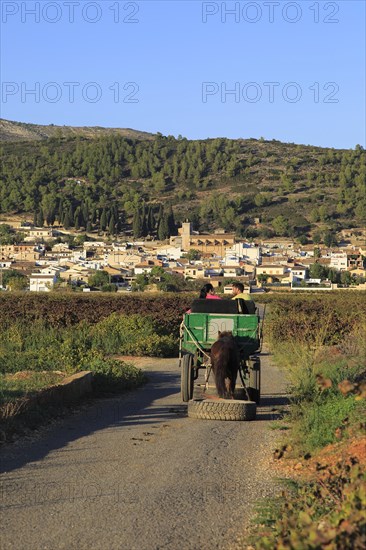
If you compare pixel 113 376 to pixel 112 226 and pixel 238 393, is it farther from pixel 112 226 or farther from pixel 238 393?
pixel 112 226

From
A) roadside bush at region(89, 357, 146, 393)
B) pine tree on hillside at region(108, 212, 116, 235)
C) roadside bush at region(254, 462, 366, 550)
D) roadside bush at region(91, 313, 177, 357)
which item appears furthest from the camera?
pine tree on hillside at region(108, 212, 116, 235)

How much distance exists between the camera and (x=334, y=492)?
21.5ft

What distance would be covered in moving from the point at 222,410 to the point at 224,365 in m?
0.59

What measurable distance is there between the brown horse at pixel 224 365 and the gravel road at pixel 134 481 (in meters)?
0.56

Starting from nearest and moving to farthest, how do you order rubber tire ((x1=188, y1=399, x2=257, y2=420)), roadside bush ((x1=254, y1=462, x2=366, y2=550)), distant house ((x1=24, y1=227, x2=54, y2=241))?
roadside bush ((x1=254, y1=462, x2=366, y2=550)) → rubber tire ((x1=188, y1=399, x2=257, y2=420)) → distant house ((x1=24, y1=227, x2=54, y2=241))

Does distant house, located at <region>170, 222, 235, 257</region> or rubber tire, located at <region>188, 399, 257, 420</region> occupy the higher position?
distant house, located at <region>170, 222, 235, 257</region>

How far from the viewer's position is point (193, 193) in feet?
587

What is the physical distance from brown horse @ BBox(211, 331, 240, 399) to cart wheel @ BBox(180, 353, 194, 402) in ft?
3.95

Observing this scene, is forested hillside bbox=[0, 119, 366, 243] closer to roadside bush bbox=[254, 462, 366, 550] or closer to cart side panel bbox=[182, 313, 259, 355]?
cart side panel bbox=[182, 313, 259, 355]

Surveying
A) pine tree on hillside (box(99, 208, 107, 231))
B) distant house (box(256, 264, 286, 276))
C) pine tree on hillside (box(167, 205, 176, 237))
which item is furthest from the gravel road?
pine tree on hillside (box(99, 208, 107, 231))

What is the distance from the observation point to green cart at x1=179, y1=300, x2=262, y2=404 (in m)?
13.7

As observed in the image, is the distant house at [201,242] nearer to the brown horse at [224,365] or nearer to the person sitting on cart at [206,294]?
the person sitting on cart at [206,294]

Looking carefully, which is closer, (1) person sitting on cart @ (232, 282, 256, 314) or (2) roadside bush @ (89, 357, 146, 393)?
(1) person sitting on cart @ (232, 282, 256, 314)

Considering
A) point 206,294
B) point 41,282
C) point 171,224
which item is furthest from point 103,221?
point 206,294
